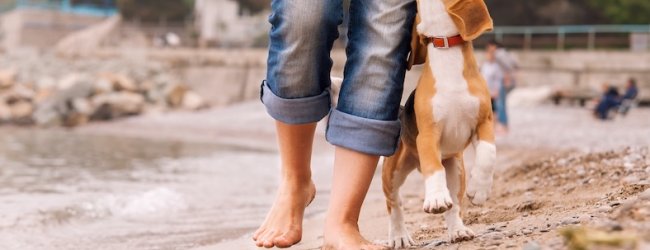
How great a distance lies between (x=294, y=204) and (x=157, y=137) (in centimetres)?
1468

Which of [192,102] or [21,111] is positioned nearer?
[21,111]

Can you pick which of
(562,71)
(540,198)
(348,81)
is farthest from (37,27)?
(348,81)

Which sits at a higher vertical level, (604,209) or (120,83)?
(604,209)

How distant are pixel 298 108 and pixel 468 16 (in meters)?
0.62

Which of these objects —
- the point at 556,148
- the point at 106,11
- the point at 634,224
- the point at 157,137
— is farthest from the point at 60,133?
the point at 106,11

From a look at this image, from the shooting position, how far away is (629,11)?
2158 centimetres

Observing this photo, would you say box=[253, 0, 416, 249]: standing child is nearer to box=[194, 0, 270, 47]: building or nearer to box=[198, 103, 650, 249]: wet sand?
box=[198, 103, 650, 249]: wet sand

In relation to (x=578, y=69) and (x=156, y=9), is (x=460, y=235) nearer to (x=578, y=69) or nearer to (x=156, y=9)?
(x=578, y=69)

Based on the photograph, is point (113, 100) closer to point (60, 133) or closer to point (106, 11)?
point (60, 133)

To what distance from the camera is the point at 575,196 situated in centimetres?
360

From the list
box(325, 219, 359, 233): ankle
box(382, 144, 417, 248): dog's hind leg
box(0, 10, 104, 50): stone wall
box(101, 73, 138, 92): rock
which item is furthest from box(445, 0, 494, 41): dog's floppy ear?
box(0, 10, 104, 50): stone wall

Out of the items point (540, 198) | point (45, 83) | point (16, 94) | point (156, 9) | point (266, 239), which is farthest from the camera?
point (156, 9)

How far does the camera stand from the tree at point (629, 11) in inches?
837

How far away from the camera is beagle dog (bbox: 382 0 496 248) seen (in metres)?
2.41
